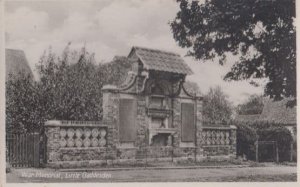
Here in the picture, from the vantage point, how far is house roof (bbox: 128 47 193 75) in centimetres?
1014

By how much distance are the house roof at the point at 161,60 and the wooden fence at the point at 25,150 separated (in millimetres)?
2509

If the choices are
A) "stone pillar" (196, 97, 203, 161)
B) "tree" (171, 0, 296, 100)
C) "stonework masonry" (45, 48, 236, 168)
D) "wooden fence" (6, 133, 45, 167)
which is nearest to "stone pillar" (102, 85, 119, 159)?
"stonework masonry" (45, 48, 236, 168)

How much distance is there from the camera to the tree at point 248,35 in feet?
23.5

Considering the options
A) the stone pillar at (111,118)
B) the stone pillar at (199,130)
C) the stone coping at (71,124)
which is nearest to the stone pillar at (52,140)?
the stone coping at (71,124)

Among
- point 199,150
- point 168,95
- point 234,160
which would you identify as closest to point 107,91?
point 168,95

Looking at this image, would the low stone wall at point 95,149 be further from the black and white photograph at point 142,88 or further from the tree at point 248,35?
the tree at point 248,35

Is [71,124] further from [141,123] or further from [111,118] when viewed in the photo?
[141,123]

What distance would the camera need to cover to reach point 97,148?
982 cm

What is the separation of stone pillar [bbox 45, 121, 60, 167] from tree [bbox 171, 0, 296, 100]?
112 inches

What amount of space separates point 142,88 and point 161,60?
695mm

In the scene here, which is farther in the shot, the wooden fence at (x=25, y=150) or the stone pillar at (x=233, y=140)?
the stone pillar at (x=233, y=140)

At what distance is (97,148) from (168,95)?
2.08 m

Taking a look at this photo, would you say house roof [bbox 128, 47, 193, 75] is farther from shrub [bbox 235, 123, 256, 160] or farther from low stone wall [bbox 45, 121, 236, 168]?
shrub [bbox 235, 123, 256, 160]

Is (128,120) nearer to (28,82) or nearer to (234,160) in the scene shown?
(28,82)
